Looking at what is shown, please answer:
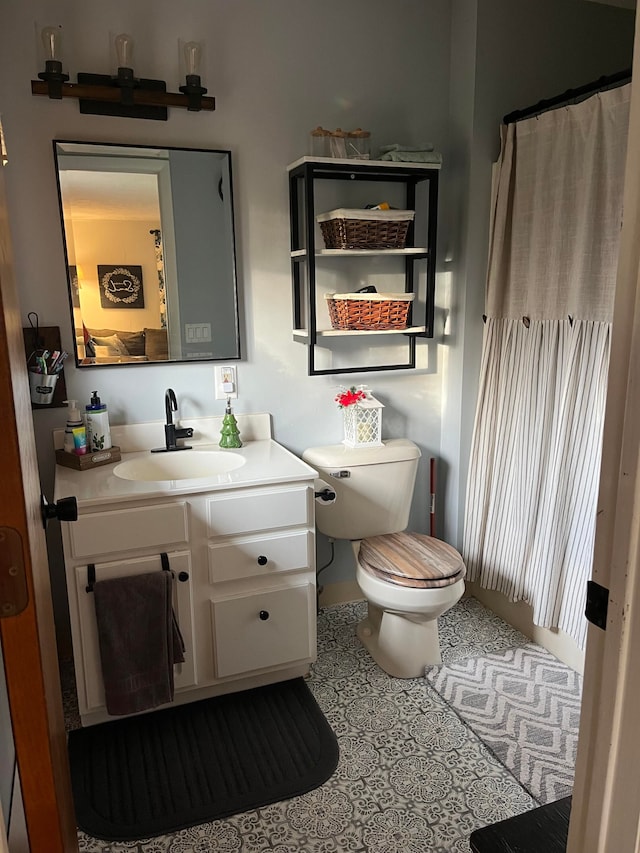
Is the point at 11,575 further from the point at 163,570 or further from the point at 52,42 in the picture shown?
the point at 52,42

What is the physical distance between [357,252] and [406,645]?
1513 millimetres

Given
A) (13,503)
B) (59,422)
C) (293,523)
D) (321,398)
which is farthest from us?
(321,398)

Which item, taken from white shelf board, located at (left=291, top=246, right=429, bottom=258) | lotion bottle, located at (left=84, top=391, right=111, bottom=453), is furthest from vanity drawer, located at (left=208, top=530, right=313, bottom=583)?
white shelf board, located at (left=291, top=246, right=429, bottom=258)

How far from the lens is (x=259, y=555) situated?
7.34 feet

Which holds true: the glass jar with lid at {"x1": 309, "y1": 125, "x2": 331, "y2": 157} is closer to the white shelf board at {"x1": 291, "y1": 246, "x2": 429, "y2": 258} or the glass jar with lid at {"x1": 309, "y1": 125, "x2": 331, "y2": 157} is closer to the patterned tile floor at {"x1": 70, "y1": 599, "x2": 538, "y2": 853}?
the white shelf board at {"x1": 291, "y1": 246, "x2": 429, "y2": 258}

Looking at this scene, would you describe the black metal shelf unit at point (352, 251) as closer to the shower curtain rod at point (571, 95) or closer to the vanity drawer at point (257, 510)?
the shower curtain rod at point (571, 95)

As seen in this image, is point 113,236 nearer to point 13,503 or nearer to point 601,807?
point 13,503

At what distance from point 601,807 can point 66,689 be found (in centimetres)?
205

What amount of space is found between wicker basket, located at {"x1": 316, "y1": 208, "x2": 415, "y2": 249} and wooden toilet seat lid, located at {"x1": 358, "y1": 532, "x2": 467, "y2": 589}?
118 cm

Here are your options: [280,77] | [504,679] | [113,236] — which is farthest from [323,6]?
[504,679]

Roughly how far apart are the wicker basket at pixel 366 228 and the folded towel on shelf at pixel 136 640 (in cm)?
140

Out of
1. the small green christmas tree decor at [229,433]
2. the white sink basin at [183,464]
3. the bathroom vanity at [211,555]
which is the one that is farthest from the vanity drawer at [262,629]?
the small green christmas tree decor at [229,433]

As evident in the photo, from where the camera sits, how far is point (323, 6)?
8.16 feet

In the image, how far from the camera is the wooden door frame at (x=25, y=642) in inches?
34.6
